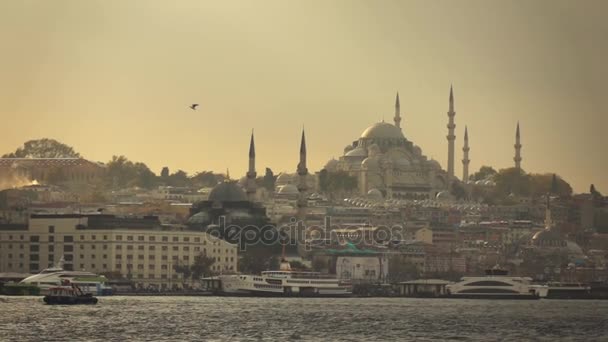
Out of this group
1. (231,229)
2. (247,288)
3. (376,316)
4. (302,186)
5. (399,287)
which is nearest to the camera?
(376,316)

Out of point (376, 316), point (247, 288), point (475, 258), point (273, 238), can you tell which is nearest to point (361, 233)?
point (475, 258)

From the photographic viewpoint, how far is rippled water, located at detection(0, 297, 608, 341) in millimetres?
87250

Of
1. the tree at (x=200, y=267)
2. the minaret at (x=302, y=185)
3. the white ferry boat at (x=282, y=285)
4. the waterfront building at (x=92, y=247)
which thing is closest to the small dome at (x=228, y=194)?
the minaret at (x=302, y=185)

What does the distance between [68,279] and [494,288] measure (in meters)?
30.9

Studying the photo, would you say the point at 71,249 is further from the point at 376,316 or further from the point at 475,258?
the point at 475,258

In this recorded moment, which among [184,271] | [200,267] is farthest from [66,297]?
[200,267]

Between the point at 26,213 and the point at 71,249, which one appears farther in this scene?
the point at 26,213

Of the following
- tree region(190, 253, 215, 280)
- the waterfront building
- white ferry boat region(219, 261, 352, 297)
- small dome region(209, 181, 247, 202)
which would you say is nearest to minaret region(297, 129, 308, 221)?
small dome region(209, 181, 247, 202)

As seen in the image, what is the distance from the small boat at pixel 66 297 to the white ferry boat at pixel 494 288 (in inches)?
1505

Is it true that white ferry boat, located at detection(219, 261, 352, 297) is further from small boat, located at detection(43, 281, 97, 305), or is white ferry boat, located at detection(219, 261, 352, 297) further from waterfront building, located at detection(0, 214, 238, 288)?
small boat, located at detection(43, 281, 97, 305)

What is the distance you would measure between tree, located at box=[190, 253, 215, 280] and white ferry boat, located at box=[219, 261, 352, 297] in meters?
5.48

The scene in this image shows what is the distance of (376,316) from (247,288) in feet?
112

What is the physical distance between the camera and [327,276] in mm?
145875

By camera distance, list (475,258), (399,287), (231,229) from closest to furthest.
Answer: (399,287)
(231,229)
(475,258)
